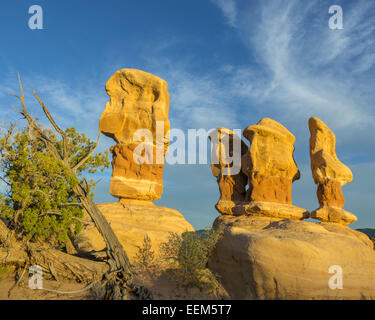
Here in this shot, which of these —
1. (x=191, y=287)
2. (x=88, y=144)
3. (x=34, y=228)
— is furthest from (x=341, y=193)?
(x=34, y=228)

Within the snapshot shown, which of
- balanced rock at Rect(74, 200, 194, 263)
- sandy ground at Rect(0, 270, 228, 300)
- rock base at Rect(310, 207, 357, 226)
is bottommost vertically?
sandy ground at Rect(0, 270, 228, 300)

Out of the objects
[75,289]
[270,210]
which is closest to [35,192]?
[75,289]

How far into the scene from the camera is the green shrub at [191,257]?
9.48 m

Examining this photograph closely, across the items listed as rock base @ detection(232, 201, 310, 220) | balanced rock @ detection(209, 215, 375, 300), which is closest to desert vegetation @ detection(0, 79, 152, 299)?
balanced rock @ detection(209, 215, 375, 300)

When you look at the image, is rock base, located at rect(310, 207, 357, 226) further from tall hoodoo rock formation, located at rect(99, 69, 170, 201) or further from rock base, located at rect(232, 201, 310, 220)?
tall hoodoo rock formation, located at rect(99, 69, 170, 201)

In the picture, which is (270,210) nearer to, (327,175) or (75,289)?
(327,175)

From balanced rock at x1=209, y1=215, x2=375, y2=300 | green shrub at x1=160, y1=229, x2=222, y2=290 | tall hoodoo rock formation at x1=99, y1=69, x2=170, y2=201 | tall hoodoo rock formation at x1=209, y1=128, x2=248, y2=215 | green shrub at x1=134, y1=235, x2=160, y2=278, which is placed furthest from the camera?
tall hoodoo rock formation at x1=209, y1=128, x2=248, y2=215

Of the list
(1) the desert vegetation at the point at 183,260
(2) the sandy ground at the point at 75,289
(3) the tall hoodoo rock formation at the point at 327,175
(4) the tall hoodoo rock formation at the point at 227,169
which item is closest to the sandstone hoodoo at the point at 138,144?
(1) the desert vegetation at the point at 183,260

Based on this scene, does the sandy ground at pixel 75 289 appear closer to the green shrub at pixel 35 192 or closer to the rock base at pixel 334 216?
the green shrub at pixel 35 192

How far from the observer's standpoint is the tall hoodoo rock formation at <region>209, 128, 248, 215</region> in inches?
800

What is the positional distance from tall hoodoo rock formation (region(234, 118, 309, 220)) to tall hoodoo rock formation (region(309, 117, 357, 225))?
148cm

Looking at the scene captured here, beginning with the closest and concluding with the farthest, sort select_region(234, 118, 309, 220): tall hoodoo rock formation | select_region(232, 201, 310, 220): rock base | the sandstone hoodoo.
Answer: the sandstone hoodoo
select_region(232, 201, 310, 220): rock base
select_region(234, 118, 309, 220): tall hoodoo rock formation

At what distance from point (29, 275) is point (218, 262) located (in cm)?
576

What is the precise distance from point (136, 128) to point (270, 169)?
8.78 meters
